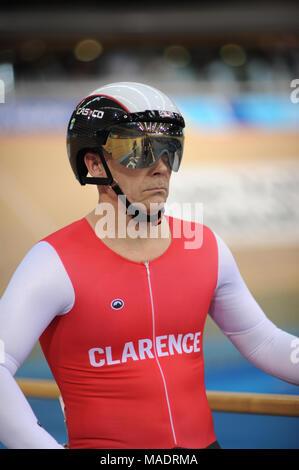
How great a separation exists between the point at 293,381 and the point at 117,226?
0.70 m

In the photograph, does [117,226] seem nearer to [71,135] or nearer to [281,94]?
[71,135]

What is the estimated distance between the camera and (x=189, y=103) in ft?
28.0

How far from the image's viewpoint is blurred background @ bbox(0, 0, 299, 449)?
7.69 m

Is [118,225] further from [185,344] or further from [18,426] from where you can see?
[18,426]

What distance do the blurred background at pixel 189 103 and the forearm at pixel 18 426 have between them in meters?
5.85

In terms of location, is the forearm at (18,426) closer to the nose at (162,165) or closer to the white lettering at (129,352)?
the white lettering at (129,352)

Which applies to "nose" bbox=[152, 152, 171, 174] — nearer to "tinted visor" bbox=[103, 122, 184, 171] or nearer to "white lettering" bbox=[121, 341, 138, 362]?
"tinted visor" bbox=[103, 122, 184, 171]

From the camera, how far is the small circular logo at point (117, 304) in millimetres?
1564

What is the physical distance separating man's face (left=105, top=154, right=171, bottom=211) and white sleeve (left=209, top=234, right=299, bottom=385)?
0.96 feet

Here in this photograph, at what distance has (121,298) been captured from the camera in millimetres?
1576

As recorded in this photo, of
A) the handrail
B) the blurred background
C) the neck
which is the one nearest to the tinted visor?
the neck

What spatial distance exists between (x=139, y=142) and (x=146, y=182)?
0.11m
